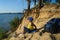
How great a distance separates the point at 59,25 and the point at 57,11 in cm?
411

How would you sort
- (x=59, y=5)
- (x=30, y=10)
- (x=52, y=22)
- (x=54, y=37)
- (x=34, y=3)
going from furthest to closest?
(x=34, y=3)
(x=30, y=10)
(x=59, y=5)
(x=52, y=22)
(x=54, y=37)

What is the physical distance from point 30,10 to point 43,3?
4.44 feet

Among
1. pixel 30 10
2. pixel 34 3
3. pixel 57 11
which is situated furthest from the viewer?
pixel 34 3

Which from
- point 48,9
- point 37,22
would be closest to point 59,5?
point 48,9

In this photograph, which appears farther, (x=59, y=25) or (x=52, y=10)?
(x=52, y=10)

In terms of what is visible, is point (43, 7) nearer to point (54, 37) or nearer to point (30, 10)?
point (30, 10)

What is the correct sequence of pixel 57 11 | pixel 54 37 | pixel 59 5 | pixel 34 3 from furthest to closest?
pixel 34 3 < pixel 59 5 < pixel 57 11 < pixel 54 37

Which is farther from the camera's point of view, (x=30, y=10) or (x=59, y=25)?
(x=30, y=10)

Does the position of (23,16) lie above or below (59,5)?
below

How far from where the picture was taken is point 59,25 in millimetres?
14633

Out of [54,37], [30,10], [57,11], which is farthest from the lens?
[30,10]

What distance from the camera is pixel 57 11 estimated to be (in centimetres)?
1861

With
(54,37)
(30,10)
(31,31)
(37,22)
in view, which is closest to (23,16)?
(30,10)

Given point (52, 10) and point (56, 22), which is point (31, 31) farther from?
point (52, 10)
